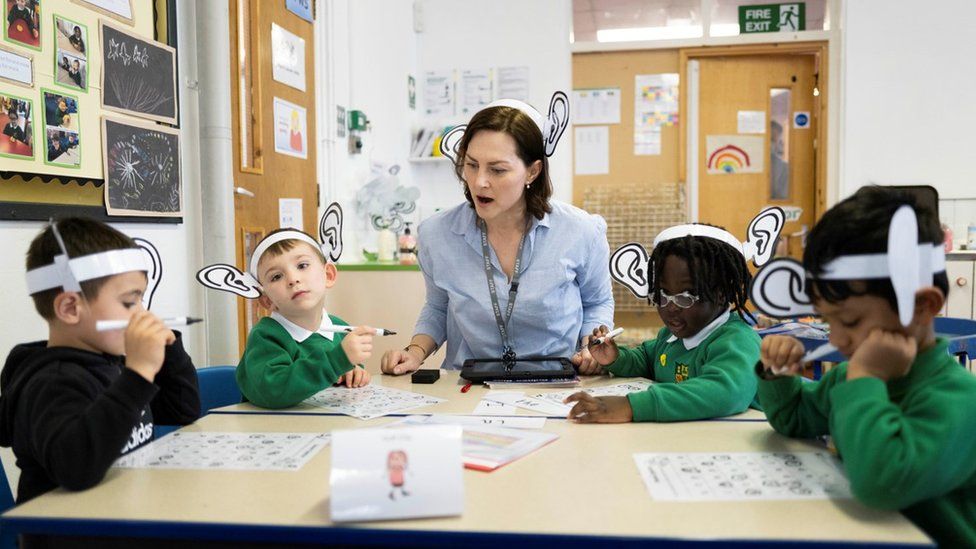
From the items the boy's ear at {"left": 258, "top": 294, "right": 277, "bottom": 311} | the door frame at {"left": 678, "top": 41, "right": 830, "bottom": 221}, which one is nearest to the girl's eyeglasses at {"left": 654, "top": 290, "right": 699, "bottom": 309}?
the boy's ear at {"left": 258, "top": 294, "right": 277, "bottom": 311}

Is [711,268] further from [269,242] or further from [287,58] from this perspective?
[287,58]

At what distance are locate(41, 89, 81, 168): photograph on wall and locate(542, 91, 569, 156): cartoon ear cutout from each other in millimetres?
1330

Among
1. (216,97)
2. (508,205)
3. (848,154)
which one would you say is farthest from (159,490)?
(848,154)

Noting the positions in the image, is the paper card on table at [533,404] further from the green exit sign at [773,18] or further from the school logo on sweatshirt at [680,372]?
the green exit sign at [773,18]

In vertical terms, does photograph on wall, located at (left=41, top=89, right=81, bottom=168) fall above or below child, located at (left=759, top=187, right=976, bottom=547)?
above

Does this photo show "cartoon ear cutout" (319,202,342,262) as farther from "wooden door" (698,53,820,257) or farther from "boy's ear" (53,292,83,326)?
"wooden door" (698,53,820,257)

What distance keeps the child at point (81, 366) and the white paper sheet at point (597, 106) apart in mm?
4562

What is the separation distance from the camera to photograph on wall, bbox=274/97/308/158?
3.30 m

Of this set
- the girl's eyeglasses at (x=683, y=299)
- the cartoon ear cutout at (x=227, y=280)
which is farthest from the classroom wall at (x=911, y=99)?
the cartoon ear cutout at (x=227, y=280)

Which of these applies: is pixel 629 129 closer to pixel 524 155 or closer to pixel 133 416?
pixel 524 155

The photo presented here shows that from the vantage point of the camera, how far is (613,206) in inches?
209

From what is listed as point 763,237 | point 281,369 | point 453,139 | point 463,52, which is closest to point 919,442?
point 763,237

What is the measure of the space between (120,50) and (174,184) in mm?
481

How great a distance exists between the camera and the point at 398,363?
198 cm
